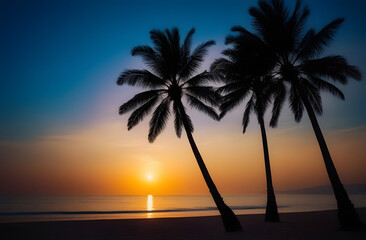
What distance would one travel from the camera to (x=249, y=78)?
15812mm

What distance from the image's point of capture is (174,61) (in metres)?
14.5

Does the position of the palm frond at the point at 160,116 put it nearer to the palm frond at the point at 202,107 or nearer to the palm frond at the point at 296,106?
the palm frond at the point at 202,107

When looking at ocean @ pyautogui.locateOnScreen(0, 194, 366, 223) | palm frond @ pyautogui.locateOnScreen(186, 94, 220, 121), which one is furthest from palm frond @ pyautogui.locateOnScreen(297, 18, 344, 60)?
ocean @ pyautogui.locateOnScreen(0, 194, 366, 223)

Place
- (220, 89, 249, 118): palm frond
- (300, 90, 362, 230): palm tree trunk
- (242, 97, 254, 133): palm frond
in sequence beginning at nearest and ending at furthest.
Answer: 1. (300, 90, 362, 230): palm tree trunk
2. (220, 89, 249, 118): palm frond
3. (242, 97, 254, 133): palm frond

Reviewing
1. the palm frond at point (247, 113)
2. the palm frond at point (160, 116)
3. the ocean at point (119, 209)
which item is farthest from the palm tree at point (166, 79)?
the ocean at point (119, 209)

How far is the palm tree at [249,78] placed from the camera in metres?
14.3

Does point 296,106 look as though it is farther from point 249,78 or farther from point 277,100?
point 249,78

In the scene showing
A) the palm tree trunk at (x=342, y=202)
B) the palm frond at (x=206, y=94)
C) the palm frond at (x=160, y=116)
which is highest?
the palm frond at (x=206, y=94)

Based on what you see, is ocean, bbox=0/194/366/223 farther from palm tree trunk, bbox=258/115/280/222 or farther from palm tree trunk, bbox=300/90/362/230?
palm tree trunk, bbox=300/90/362/230

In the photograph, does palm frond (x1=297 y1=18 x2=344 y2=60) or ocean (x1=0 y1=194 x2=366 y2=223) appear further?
ocean (x1=0 y1=194 x2=366 y2=223)

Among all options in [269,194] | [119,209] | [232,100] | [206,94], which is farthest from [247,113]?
[119,209]

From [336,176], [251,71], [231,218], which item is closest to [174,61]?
[251,71]

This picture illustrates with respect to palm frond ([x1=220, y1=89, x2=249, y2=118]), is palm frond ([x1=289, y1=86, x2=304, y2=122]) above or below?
below

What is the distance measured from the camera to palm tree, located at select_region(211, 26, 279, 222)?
14301mm
